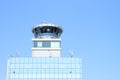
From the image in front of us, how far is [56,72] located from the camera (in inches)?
3863

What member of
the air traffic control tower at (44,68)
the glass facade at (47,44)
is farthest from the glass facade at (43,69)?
the glass facade at (47,44)

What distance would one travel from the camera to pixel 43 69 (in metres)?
98.2

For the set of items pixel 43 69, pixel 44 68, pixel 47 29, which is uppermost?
pixel 47 29

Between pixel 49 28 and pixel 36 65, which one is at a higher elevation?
pixel 49 28

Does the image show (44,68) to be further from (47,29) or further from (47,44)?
(47,29)

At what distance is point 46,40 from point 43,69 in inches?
438

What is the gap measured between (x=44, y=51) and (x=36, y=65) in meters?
6.78

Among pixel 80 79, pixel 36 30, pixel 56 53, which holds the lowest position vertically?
pixel 80 79

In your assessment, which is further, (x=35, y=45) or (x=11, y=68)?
(x=35, y=45)

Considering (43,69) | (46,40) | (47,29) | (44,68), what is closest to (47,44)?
(46,40)

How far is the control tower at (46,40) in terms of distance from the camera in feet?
338

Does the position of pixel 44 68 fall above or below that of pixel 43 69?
above

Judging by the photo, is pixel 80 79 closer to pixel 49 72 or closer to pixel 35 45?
pixel 49 72

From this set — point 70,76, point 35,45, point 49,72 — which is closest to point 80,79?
point 70,76
